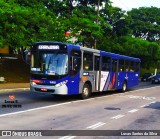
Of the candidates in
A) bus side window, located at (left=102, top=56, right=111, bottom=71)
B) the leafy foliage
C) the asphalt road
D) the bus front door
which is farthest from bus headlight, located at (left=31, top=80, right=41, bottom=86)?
the leafy foliage

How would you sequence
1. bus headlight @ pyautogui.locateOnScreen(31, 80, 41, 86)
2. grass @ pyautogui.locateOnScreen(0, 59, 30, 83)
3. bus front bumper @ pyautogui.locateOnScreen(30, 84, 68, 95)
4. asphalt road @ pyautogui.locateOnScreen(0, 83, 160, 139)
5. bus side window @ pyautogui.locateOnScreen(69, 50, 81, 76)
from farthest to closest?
grass @ pyautogui.locateOnScreen(0, 59, 30, 83) < bus headlight @ pyautogui.locateOnScreen(31, 80, 41, 86) < bus side window @ pyautogui.locateOnScreen(69, 50, 81, 76) < bus front bumper @ pyautogui.locateOnScreen(30, 84, 68, 95) < asphalt road @ pyautogui.locateOnScreen(0, 83, 160, 139)

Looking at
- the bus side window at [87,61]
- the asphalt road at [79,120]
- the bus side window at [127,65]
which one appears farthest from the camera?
the bus side window at [127,65]

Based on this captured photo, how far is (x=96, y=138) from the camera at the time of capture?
8.51 m

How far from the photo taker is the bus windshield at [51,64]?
16516mm

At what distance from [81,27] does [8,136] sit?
86.2 feet

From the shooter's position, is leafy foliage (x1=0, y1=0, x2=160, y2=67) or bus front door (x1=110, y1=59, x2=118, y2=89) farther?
leafy foliage (x1=0, y1=0, x2=160, y2=67)

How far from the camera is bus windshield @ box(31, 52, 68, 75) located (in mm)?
16516

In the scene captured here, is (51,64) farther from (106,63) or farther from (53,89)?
(106,63)

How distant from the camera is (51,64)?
16609 millimetres

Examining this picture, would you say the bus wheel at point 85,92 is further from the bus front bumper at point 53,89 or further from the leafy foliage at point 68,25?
the leafy foliage at point 68,25

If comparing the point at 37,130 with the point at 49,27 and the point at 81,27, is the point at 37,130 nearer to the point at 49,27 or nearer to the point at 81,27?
the point at 49,27

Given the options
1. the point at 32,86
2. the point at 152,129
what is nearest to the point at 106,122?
the point at 152,129

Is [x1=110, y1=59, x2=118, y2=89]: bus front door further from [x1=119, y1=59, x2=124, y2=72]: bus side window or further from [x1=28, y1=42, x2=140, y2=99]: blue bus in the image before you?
[x1=28, y1=42, x2=140, y2=99]: blue bus

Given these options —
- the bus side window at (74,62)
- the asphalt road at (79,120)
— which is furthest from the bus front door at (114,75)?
the asphalt road at (79,120)
